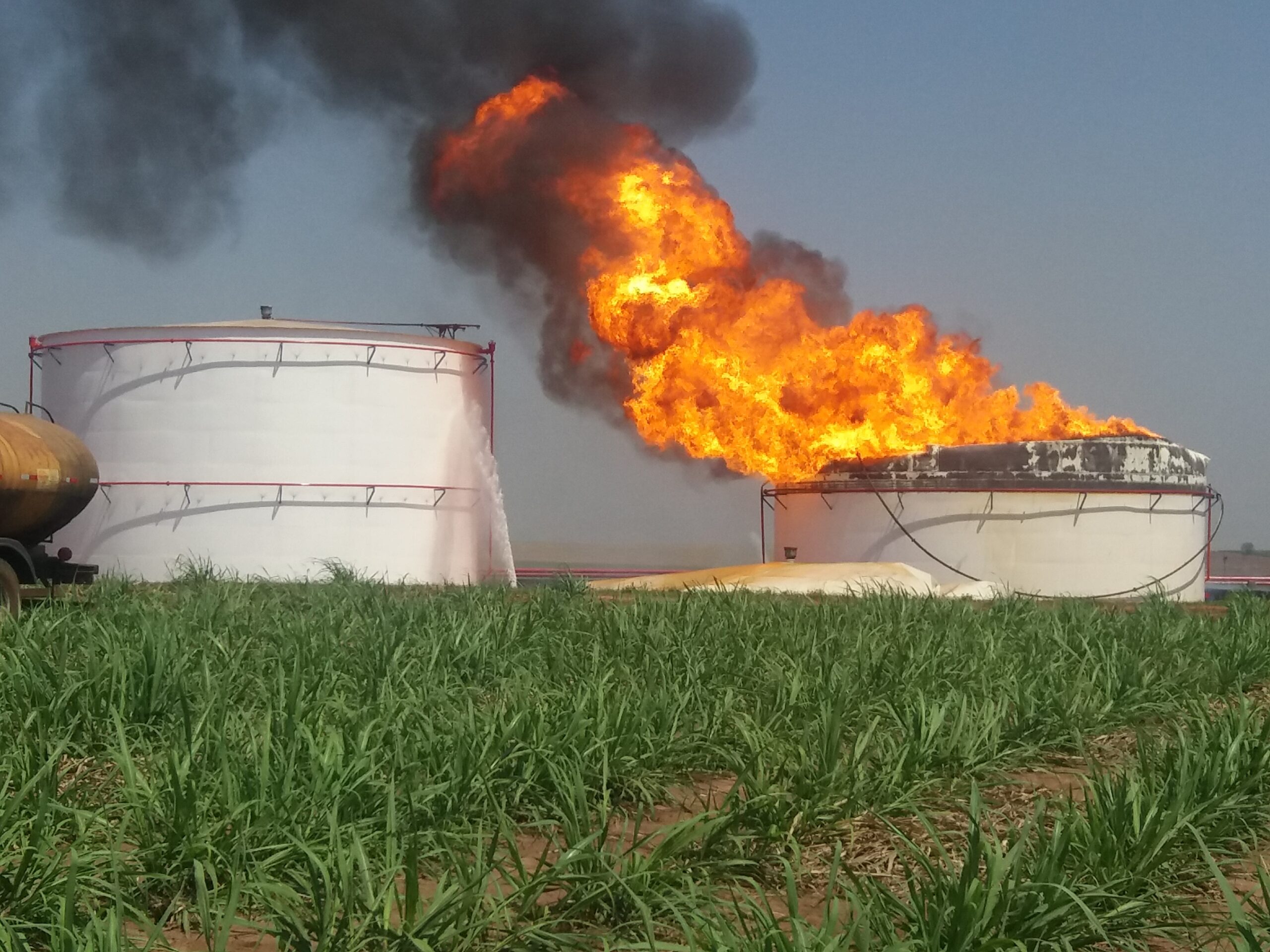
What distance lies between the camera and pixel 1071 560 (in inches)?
1073

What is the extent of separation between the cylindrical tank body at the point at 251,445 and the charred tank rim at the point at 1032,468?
33.4ft

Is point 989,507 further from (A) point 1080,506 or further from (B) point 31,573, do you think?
(B) point 31,573

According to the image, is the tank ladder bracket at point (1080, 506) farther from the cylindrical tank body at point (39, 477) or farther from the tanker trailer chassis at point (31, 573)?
the tanker trailer chassis at point (31, 573)

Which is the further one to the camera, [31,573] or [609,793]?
[31,573]

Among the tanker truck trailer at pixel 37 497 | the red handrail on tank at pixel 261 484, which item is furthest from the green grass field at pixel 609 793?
the red handrail on tank at pixel 261 484

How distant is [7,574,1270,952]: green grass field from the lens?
4.53 m

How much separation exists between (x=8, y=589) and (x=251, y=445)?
13.8 metres

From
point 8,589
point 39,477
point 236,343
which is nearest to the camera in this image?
point 8,589

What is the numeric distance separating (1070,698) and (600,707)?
129 inches

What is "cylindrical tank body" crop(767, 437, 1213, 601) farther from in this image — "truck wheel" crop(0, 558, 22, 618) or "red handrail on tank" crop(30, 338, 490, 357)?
"truck wheel" crop(0, 558, 22, 618)

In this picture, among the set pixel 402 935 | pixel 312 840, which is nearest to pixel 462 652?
pixel 312 840

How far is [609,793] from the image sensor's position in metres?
5.77

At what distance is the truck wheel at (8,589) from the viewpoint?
561 inches

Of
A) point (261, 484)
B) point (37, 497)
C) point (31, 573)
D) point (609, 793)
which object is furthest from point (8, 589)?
point (261, 484)
